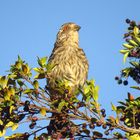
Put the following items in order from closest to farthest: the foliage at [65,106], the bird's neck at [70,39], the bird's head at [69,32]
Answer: the foliage at [65,106]
the bird's neck at [70,39]
the bird's head at [69,32]

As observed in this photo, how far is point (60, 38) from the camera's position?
895 centimetres

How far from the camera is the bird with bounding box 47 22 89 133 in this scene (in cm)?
779

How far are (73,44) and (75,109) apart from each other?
14.2 feet

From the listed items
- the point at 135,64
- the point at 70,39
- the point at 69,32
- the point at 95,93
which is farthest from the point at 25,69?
the point at 69,32

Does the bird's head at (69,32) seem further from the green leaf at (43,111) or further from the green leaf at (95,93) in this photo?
the green leaf at (43,111)

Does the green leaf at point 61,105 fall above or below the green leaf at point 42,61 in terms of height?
below

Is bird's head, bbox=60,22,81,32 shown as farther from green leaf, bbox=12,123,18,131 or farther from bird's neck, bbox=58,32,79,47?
green leaf, bbox=12,123,18,131

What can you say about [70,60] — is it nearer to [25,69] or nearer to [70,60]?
[70,60]

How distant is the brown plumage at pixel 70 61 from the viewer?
25.5 feet

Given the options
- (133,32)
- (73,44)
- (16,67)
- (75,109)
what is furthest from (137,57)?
Result: (73,44)

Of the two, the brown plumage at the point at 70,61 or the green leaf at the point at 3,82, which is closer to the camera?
the green leaf at the point at 3,82

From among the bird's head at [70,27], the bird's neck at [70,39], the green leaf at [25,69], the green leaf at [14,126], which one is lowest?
the green leaf at [14,126]

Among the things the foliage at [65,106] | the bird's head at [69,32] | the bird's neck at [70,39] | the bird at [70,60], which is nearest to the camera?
the foliage at [65,106]

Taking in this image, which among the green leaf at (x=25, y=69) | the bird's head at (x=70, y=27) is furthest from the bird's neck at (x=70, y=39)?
the green leaf at (x=25, y=69)
